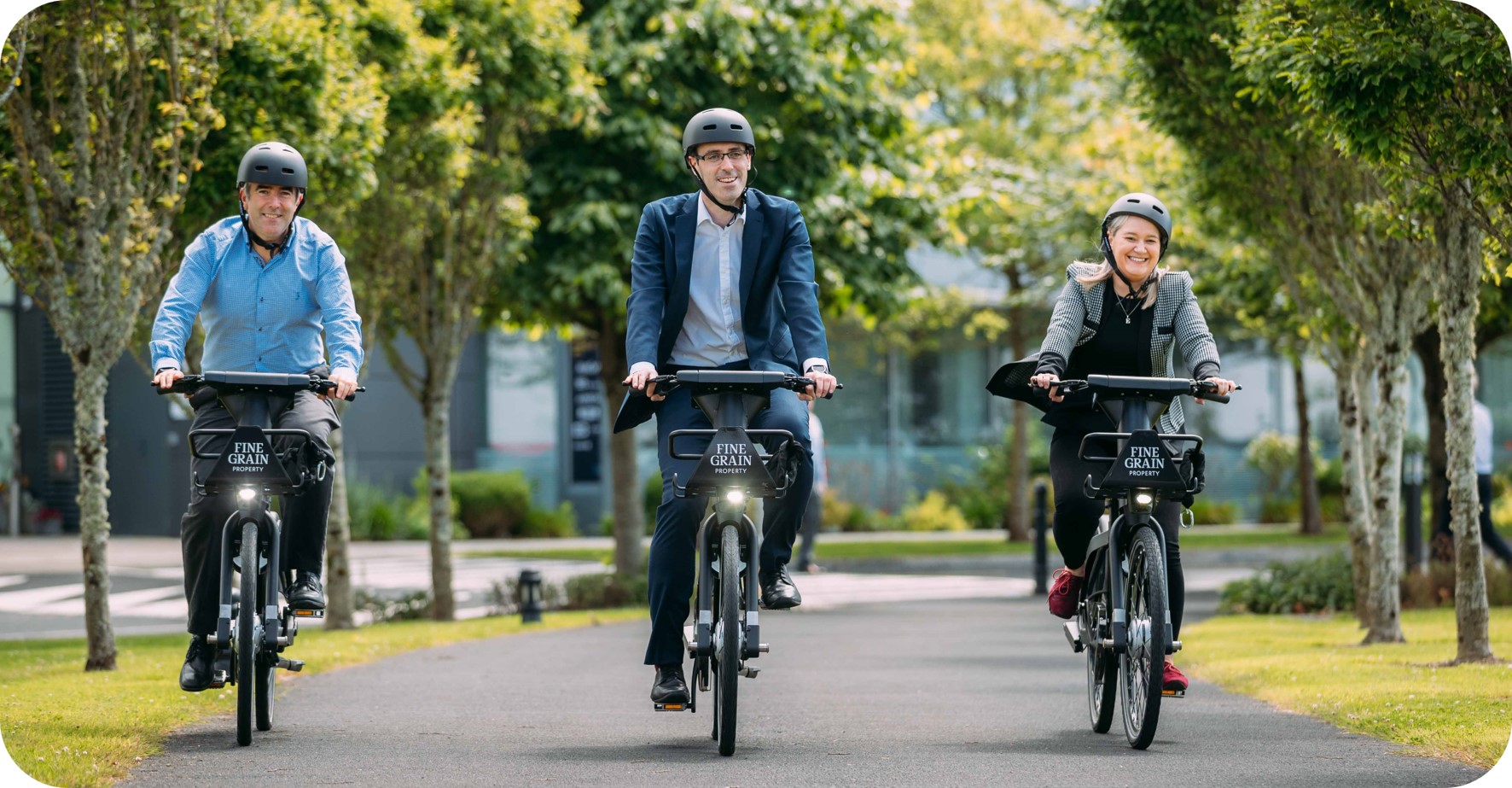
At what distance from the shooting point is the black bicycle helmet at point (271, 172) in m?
6.68

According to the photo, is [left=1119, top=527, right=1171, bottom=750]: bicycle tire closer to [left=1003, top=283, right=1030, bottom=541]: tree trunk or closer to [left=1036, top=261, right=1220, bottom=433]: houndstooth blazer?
[left=1036, top=261, right=1220, bottom=433]: houndstooth blazer

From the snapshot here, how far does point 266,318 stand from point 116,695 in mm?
2237

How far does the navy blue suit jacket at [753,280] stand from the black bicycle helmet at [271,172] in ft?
4.44

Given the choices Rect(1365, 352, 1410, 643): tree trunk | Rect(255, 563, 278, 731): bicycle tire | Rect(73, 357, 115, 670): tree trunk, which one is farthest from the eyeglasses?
Rect(1365, 352, 1410, 643): tree trunk

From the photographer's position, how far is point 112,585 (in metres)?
19.0

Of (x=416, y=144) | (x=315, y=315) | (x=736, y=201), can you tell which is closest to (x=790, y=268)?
(x=736, y=201)

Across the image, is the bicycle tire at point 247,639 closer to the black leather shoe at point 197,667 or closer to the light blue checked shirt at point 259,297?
the black leather shoe at point 197,667

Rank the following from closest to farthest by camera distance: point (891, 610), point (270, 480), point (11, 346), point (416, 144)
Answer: point (270, 480), point (416, 144), point (891, 610), point (11, 346)

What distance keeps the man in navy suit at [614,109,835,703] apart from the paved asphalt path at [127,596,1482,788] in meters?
0.62

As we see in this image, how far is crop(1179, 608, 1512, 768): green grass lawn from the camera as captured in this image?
6.57 metres

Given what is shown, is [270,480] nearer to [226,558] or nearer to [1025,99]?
[226,558]

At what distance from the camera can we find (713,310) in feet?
21.5

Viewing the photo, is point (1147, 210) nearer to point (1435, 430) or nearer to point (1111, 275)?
point (1111, 275)

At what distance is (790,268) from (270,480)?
204cm
